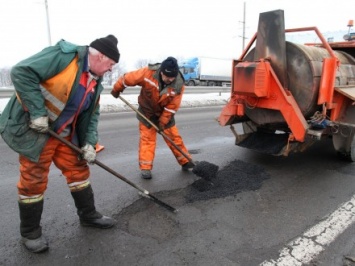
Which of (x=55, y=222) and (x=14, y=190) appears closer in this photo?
(x=55, y=222)

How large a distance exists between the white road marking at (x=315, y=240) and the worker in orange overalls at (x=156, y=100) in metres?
1.85

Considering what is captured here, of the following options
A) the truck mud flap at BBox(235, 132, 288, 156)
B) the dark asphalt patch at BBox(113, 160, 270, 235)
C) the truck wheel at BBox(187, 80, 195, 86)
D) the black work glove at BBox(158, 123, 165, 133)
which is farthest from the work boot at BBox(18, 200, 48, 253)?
the truck wheel at BBox(187, 80, 195, 86)

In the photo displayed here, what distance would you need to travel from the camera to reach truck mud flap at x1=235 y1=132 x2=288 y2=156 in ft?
13.9

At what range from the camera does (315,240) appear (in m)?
2.55

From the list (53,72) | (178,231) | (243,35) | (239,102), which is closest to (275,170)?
(239,102)

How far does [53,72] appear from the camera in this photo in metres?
2.17

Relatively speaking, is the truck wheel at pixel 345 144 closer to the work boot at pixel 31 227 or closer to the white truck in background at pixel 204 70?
the work boot at pixel 31 227

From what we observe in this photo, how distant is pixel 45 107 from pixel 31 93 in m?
0.16

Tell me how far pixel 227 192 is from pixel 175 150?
1039 mm

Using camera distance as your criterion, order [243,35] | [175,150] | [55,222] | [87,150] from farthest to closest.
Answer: [243,35] → [175,150] → [55,222] → [87,150]

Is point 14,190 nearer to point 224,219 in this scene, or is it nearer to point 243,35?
point 224,219

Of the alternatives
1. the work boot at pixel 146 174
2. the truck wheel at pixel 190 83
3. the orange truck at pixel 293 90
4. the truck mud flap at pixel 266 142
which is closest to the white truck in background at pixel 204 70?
the truck wheel at pixel 190 83

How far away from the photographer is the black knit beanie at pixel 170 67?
139 inches

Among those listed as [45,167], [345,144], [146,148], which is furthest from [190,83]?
[45,167]
